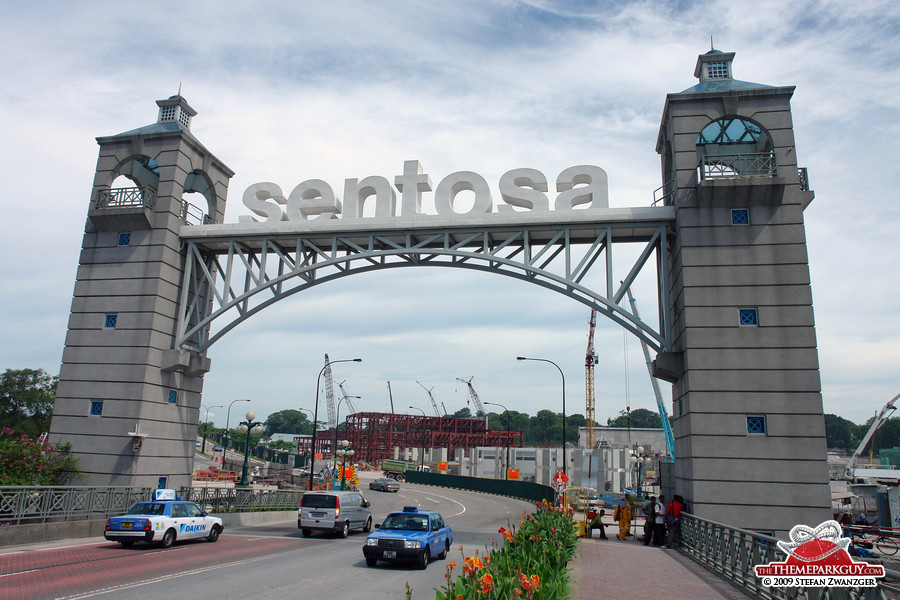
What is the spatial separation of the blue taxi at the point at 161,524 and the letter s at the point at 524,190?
16.4 metres

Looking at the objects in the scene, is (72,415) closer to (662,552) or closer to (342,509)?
(342,509)

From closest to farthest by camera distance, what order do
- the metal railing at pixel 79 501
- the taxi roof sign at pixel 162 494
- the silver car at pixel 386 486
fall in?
the metal railing at pixel 79 501 < the taxi roof sign at pixel 162 494 < the silver car at pixel 386 486

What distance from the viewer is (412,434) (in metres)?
150

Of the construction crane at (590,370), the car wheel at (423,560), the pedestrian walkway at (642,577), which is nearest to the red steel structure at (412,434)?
the construction crane at (590,370)

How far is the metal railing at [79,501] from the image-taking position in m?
20.0

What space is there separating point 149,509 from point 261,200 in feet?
46.4

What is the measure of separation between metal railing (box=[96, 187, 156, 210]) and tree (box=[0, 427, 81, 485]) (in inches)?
407

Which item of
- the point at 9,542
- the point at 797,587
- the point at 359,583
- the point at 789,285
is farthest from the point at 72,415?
the point at 789,285

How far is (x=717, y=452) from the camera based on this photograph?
832 inches

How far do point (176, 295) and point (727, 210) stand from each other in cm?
2334

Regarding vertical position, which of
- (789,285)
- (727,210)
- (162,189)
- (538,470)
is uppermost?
(162,189)

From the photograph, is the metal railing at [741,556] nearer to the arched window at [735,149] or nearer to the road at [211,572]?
the road at [211,572]

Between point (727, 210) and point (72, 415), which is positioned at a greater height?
point (727, 210)

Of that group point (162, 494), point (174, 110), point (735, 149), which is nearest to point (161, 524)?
point (162, 494)
